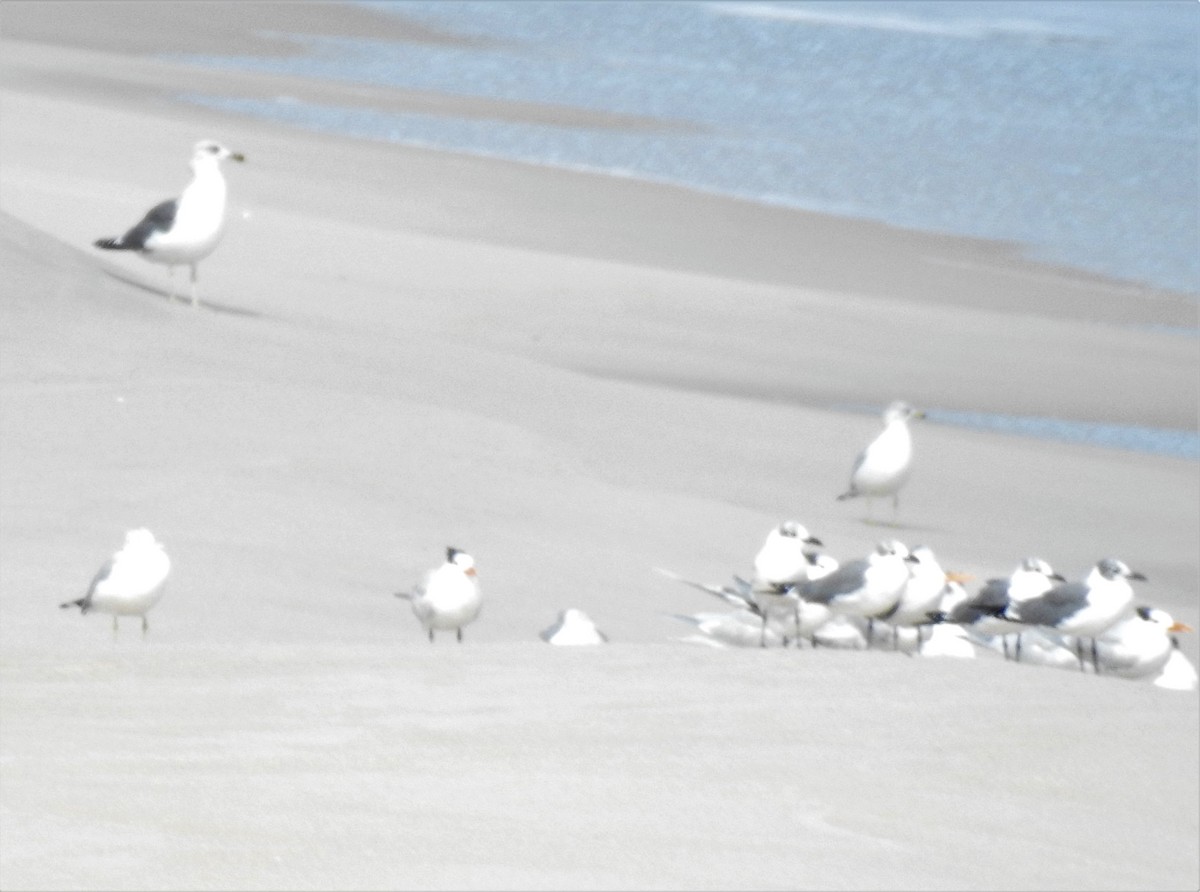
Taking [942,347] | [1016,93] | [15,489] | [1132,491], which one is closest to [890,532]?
[1132,491]

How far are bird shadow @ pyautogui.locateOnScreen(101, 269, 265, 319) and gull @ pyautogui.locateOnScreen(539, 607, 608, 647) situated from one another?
4.70 meters

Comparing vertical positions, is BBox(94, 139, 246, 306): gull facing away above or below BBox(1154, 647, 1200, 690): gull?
above

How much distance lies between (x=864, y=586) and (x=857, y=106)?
79.5ft

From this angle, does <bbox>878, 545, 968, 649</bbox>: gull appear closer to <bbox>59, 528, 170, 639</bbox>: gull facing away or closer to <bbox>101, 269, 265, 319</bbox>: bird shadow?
<bbox>59, 528, 170, 639</bbox>: gull facing away

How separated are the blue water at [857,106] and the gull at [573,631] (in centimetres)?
1315

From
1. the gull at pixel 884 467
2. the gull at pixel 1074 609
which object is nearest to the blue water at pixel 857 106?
the gull at pixel 884 467

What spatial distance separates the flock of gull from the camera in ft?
23.3

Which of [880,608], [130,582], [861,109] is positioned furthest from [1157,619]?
[861,109]

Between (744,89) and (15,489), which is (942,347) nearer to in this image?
(15,489)

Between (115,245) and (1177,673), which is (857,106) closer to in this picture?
(115,245)

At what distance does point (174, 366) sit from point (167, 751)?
5970 millimetres

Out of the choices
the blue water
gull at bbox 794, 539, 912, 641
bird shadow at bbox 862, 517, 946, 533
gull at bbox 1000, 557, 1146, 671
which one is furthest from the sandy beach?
the blue water

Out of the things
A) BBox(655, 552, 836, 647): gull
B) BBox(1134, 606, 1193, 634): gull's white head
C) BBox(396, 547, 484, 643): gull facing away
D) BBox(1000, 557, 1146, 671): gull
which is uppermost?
BBox(1134, 606, 1193, 634): gull's white head

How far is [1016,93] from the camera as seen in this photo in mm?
33562
